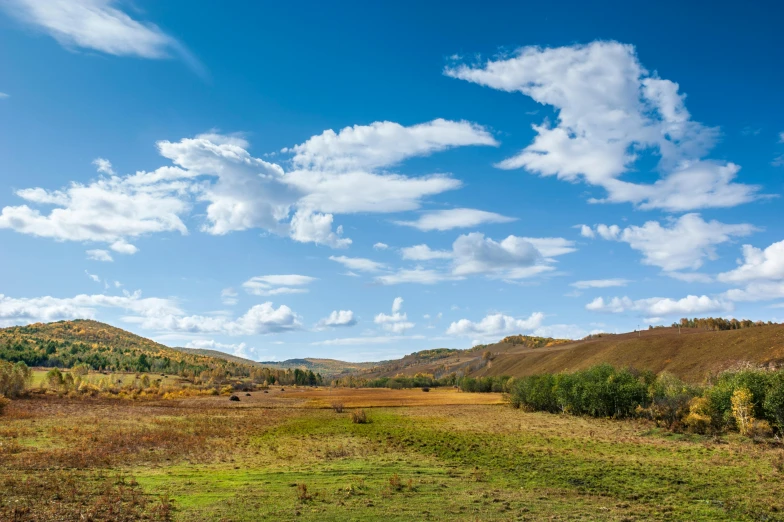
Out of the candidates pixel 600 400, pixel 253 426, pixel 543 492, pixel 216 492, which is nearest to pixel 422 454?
pixel 543 492

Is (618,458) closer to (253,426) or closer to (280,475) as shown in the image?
(280,475)

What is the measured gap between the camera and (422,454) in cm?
3747

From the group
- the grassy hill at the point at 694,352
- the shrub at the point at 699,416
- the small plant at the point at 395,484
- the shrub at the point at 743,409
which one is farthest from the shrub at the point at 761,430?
the grassy hill at the point at 694,352

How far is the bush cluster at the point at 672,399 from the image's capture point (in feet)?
140

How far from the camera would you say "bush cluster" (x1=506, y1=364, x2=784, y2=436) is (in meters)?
42.6

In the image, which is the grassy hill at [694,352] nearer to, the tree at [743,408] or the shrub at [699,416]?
the shrub at [699,416]

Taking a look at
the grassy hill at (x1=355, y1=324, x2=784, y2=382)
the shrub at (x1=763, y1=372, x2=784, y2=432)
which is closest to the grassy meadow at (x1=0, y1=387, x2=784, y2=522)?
the shrub at (x1=763, y1=372, x2=784, y2=432)

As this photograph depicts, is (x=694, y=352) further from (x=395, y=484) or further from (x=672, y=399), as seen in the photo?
(x=395, y=484)

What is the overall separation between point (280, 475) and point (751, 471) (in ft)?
92.3

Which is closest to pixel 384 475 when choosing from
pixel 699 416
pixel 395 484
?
pixel 395 484

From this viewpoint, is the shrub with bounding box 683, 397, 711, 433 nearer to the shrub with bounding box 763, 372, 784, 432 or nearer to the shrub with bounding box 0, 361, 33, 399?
the shrub with bounding box 763, 372, 784, 432

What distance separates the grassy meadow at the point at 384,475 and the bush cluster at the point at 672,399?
3432 millimetres

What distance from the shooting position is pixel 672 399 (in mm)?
52031

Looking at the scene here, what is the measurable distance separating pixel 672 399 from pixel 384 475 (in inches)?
1546
